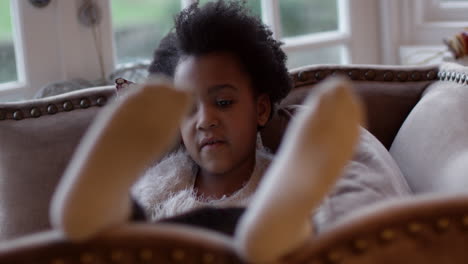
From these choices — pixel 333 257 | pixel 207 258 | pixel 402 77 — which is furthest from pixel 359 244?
pixel 402 77

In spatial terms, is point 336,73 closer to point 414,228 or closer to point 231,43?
point 231,43

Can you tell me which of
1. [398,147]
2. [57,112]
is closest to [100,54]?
[57,112]

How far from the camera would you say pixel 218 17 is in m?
1.37

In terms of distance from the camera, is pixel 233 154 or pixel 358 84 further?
pixel 358 84

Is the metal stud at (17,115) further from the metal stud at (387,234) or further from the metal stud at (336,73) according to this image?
the metal stud at (387,234)

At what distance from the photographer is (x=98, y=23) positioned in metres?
1.91

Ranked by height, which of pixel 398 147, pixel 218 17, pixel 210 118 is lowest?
pixel 398 147

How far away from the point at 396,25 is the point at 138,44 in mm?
870

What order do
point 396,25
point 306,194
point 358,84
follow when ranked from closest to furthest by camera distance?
1. point 306,194
2. point 358,84
3. point 396,25

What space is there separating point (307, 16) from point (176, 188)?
113 cm

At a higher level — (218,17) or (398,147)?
(218,17)

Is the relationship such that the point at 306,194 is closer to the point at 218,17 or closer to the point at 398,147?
the point at 218,17

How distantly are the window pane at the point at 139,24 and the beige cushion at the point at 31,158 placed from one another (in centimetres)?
55

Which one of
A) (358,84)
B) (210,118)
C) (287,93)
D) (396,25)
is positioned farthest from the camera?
(396,25)
